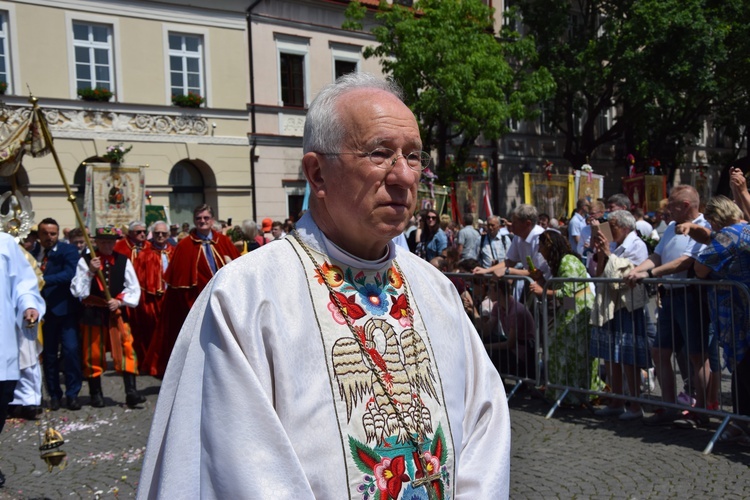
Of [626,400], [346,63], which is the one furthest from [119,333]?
[346,63]

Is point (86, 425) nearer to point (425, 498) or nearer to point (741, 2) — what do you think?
point (425, 498)

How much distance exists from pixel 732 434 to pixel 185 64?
1989 centimetres

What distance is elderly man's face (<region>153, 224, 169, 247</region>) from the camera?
10070mm

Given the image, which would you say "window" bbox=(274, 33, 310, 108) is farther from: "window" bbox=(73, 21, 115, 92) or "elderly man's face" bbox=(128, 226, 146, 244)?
"elderly man's face" bbox=(128, 226, 146, 244)

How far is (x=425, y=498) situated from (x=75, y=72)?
21281 millimetres

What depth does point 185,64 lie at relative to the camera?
23.2m

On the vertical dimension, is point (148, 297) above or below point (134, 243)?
below

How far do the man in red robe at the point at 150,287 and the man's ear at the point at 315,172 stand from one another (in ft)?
26.3

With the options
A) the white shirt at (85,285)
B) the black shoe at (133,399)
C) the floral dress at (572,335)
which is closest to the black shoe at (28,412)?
the black shoe at (133,399)

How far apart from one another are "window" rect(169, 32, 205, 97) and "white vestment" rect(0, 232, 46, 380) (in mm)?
18218

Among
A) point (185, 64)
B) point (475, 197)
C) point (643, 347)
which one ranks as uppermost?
point (185, 64)

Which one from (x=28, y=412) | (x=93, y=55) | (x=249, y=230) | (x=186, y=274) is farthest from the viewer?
(x=93, y=55)

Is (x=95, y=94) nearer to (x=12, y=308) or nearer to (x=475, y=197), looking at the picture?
A: (x=475, y=197)

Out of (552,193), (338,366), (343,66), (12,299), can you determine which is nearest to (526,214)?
(12,299)
